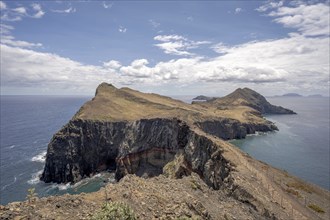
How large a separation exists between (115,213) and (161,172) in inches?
2780

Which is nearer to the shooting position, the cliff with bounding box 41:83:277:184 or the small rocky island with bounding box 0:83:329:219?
the small rocky island with bounding box 0:83:329:219

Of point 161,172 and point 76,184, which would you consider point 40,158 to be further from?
point 161,172

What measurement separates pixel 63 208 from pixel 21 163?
3673 inches

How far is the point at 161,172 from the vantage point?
303 feet

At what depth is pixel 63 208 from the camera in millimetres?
25719

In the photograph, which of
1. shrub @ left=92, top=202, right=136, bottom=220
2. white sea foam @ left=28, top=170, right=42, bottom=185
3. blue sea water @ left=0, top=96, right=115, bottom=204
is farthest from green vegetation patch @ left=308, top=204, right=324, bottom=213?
white sea foam @ left=28, top=170, right=42, bottom=185

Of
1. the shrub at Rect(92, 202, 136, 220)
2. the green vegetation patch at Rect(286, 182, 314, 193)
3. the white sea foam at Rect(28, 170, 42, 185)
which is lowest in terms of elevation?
the white sea foam at Rect(28, 170, 42, 185)

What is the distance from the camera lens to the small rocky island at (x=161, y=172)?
1139 inches

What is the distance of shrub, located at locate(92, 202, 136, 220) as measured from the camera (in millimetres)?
22484

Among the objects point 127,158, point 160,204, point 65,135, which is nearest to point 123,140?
point 127,158

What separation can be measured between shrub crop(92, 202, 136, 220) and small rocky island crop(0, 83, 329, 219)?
2.73m

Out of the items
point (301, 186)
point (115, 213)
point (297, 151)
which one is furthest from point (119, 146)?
point (115, 213)

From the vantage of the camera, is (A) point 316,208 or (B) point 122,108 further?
(B) point 122,108

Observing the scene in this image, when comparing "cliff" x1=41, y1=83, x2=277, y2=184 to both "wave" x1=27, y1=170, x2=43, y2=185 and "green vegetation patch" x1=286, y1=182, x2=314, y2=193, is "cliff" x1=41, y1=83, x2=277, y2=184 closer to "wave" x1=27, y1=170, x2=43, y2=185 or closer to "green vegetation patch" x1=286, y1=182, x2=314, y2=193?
"wave" x1=27, y1=170, x2=43, y2=185
